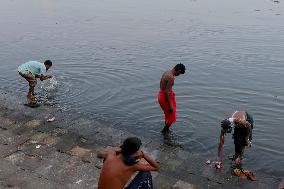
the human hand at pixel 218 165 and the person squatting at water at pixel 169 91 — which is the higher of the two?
the person squatting at water at pixel 169 91

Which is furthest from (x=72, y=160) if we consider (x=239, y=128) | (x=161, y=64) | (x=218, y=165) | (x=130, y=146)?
(x=161, y=64)

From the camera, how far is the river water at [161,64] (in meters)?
10.9

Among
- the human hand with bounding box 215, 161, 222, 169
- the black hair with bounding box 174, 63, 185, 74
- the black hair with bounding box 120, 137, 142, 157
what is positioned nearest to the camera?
the black hair with bounding box 120, 137, 142, 157

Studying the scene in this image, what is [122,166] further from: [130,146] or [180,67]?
[180,67]

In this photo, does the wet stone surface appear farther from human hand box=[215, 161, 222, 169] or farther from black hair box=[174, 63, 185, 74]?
black hair box=[174, 63, 185, 74]

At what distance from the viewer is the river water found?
10.9 metres

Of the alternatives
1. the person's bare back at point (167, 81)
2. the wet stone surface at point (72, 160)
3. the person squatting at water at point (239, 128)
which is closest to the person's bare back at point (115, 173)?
the wet stone surface at point (72, 160)

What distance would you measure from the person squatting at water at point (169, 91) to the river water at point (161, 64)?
0.77 meters

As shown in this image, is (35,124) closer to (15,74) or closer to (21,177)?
(21,177)

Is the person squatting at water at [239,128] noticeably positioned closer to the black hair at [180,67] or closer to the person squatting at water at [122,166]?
the black hair at [180,67]

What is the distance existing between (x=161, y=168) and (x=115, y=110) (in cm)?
408

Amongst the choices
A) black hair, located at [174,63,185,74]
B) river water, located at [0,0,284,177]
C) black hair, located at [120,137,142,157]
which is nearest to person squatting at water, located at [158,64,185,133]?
black hair, located at [174,63,185,74]

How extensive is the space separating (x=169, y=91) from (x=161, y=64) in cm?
718

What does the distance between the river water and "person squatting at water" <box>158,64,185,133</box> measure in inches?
30.5
